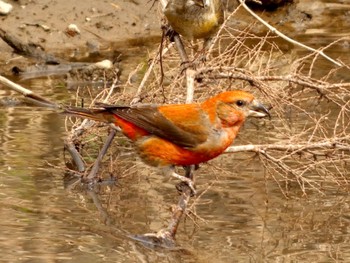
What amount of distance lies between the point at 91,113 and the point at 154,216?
0.91m

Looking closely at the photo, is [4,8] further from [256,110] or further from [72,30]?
[256,110]

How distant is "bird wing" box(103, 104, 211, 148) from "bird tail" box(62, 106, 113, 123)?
6cm

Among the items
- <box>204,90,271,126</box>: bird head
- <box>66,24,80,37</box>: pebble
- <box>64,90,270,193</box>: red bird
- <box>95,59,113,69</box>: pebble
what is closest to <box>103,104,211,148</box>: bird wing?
<box>64,90,270,193</box>: red bird

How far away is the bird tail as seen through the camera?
7.48m

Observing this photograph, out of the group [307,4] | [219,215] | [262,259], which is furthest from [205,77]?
[307,4]

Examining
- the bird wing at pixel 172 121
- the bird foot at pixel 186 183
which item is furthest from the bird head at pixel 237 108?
the bird foot at pixel 186 183

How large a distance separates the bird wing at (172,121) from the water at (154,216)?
667 mm

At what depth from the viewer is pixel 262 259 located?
7148 mm

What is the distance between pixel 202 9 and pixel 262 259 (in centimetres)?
214

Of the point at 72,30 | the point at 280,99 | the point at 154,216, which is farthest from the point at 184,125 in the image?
the point at 72,30

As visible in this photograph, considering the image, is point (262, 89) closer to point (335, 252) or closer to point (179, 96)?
point (179, 96)

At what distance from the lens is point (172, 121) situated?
7.39 m

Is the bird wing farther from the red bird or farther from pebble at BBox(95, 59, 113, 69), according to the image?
pebble at BBox(95, 59, 113, 69)

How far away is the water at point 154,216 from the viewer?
23.6 ft
